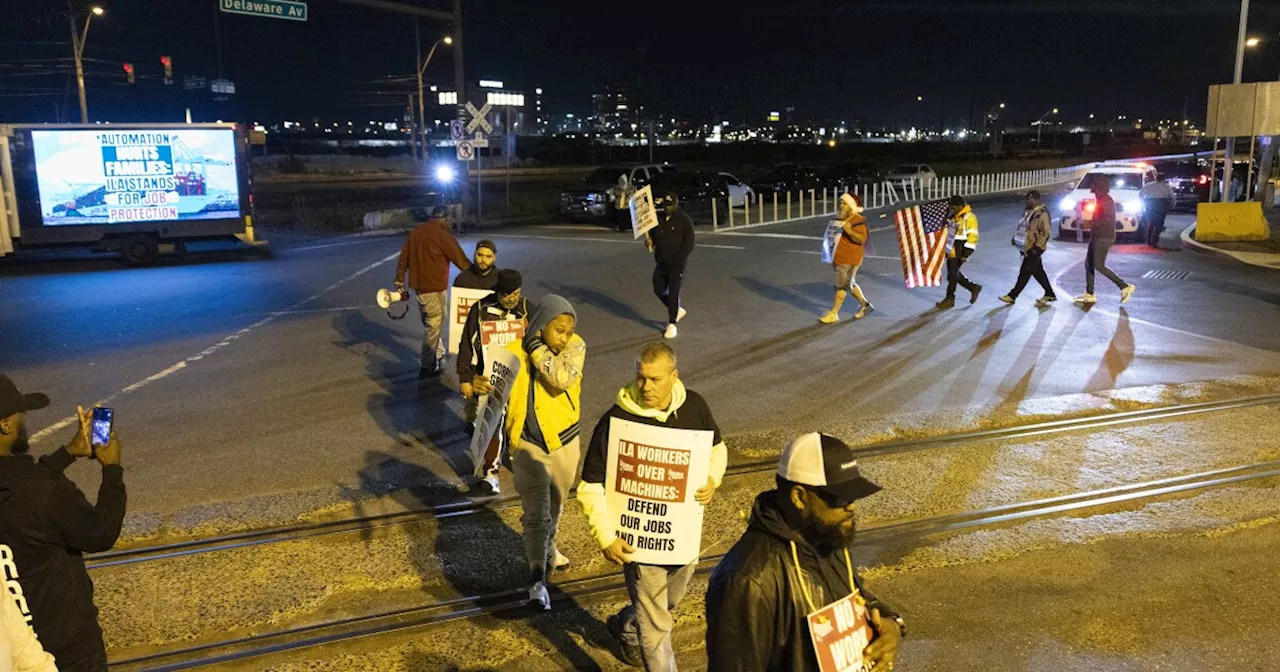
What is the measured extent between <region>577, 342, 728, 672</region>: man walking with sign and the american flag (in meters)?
A: 10.5

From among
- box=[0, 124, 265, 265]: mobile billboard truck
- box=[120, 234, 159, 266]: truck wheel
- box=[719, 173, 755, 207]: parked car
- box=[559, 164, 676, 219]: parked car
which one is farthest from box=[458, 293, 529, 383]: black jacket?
box=[719, 173, 755, 207]: parked car

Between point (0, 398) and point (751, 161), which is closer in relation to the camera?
point (0, 398)

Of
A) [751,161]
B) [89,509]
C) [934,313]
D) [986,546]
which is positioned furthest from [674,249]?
[751,161]

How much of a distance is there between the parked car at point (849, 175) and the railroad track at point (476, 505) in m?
30.0

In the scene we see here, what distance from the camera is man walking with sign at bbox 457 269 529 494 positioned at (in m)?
6.28

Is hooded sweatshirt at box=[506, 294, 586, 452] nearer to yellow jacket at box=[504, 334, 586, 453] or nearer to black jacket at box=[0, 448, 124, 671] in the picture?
yellow jacket at box=[504, 334, 586, 453]

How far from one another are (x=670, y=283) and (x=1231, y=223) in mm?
15794

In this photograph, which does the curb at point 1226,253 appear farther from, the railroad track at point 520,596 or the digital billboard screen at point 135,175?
the digital billboard screen at point 135,175

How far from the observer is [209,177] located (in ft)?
67.8

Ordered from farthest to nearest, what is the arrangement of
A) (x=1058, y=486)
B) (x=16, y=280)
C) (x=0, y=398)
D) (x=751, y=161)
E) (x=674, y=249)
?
(x=751, y=161)
(x=16, y=280)
(x=674, y=249)
(x=1058, y=486)
(x=0, y=398)

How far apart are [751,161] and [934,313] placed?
206 feet

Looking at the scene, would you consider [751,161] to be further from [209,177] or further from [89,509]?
[89,509]

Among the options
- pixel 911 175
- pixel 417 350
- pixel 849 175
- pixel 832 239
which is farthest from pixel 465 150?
pixel 911 175

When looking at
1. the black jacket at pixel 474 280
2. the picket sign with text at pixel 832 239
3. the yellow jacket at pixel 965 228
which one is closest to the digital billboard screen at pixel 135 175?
the picket sign with text at pixel 832 239
